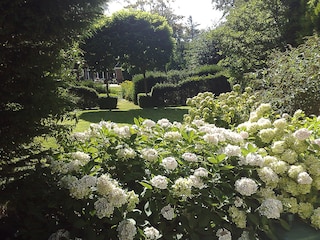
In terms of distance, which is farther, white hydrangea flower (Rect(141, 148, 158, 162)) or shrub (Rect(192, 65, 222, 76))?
shrub (Rect(192, 65, 222, 76))

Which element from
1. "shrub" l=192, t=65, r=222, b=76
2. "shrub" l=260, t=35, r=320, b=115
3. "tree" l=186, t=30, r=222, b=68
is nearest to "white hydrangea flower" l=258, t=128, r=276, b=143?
"shrub" l=260, t=35, r=320, b=115

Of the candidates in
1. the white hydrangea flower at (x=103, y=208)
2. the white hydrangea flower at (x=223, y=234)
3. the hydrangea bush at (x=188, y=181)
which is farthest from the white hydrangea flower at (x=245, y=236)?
the white hydrangea flower at (x=103, y=208)

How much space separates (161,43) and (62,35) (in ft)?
45.0

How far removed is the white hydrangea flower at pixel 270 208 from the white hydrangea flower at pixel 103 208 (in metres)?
0.81

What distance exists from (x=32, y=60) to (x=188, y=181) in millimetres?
1239

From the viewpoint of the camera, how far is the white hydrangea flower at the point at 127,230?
1.67 m

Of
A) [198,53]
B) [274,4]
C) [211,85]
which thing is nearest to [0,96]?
[274,4]

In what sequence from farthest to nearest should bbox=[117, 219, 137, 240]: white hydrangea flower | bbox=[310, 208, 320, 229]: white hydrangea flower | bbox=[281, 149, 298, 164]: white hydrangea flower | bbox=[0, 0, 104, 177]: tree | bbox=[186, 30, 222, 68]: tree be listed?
1. bbox=[186, 30, 222, 68]: tree
2. bbox=[281, 149, 298, 164]: white hydrangea flower
3. bbox=[310, 208, 320, 229]: white hydrangea flower
4. bbox=[0, 0, 104, 177]: tree
5. bbox=[117, 219, 137, 240]: white hydrangea flower

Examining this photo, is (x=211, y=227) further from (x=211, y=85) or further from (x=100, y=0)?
(x=211, y=85)

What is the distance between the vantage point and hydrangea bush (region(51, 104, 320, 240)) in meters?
1.83

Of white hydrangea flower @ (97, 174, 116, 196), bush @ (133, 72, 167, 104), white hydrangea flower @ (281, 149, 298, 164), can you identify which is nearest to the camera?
white hydrangea flower @ (97, 174, 116, 196)

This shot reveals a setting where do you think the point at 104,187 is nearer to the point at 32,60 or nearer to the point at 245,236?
the point at 245,236

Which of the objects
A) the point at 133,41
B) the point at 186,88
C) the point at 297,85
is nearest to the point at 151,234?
the point at 297,85

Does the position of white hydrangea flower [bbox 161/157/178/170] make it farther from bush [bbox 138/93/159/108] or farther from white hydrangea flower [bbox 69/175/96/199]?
bush [bbox 138/93/159/108]
